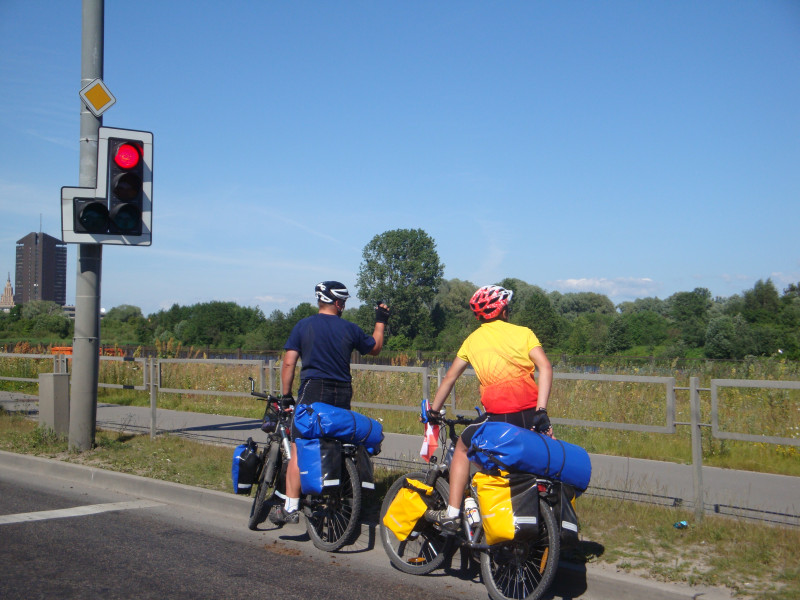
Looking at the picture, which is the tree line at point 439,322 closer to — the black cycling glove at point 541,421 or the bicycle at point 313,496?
the bicycle at point 313,496

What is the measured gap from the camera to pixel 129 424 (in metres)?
13.0

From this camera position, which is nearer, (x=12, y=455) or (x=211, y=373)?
(x=12, y=455)

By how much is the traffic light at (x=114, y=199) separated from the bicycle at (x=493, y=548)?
581 cm

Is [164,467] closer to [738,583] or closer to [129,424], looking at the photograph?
[129,424]

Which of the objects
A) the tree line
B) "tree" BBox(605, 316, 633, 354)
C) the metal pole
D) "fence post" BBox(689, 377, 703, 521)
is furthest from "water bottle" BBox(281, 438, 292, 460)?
"tree" BBox(605, 316, 633, 354)

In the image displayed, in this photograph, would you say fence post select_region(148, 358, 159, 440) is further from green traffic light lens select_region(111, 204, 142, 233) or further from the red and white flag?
the red and white flag

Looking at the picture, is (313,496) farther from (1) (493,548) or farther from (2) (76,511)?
(2) (76,511)

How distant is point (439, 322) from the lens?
2962cm

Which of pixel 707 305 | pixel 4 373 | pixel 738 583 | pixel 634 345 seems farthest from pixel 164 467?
pixel 707 305

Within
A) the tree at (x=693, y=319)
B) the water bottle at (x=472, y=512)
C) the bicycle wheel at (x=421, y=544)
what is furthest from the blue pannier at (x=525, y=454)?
the tree at (x=693, y=319)

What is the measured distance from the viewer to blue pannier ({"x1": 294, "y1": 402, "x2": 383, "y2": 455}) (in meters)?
5.74

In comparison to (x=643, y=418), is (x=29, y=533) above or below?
below

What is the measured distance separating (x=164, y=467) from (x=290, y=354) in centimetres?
365

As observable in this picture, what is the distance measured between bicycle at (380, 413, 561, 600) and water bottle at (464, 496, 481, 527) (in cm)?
2
